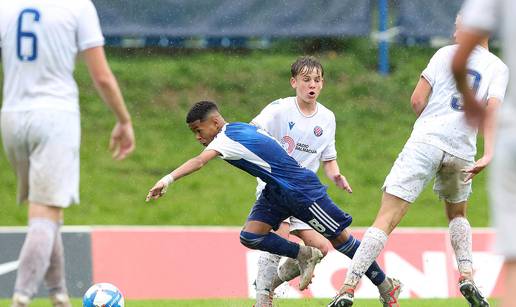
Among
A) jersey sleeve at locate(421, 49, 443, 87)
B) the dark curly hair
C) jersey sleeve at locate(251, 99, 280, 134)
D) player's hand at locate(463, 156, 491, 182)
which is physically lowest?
player's hand at locate(463, 156, 491, 182)

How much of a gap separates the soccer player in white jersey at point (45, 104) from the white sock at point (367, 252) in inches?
91.9

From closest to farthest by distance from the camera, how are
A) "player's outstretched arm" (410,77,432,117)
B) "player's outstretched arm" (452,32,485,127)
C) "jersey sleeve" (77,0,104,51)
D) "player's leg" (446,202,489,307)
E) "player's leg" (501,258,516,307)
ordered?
"player's leg" (501,258,516,307) < "player's outstretched arm" (452,32,485,127) < "jersey sleeve" (77,0,104,51) < "player's outstretched arm" (410,77,432,117) < "player's leg" (446,202,489,307)

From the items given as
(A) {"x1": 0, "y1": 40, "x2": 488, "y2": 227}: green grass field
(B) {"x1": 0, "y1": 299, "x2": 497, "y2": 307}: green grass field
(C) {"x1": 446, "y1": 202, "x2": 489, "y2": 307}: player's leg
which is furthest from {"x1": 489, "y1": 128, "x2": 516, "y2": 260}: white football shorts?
(A) {"x1": 0, "y1": 40, "x2": 488, "y2": 227}: green grass field

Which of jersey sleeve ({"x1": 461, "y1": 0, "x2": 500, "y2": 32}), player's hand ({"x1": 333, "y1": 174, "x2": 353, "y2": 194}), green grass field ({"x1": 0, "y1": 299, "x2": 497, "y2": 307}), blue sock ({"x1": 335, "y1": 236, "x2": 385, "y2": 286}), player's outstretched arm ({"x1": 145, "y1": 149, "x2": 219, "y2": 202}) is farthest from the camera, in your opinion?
green grass field ({"x1": 0, "y1": 299, "x2": 497, "y2": 307})

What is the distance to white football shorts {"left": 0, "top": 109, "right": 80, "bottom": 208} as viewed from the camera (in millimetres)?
5926

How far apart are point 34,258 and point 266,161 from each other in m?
2.29

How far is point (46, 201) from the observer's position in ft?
19.5

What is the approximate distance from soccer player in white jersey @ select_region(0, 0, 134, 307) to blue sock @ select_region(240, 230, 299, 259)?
84.7 inches

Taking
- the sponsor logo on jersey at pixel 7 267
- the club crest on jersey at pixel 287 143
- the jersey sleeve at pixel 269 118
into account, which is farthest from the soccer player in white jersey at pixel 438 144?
the sponsor logo on jersey at pixel 7 267

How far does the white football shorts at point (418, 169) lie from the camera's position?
782 cm

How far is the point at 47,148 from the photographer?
5938mm

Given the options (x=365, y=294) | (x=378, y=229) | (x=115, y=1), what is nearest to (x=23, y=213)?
(x=115, y=1)

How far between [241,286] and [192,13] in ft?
17.7

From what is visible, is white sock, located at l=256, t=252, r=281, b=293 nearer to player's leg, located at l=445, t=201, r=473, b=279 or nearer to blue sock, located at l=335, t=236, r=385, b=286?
blue sock, located at l=335, t=236, r=385, b=286
